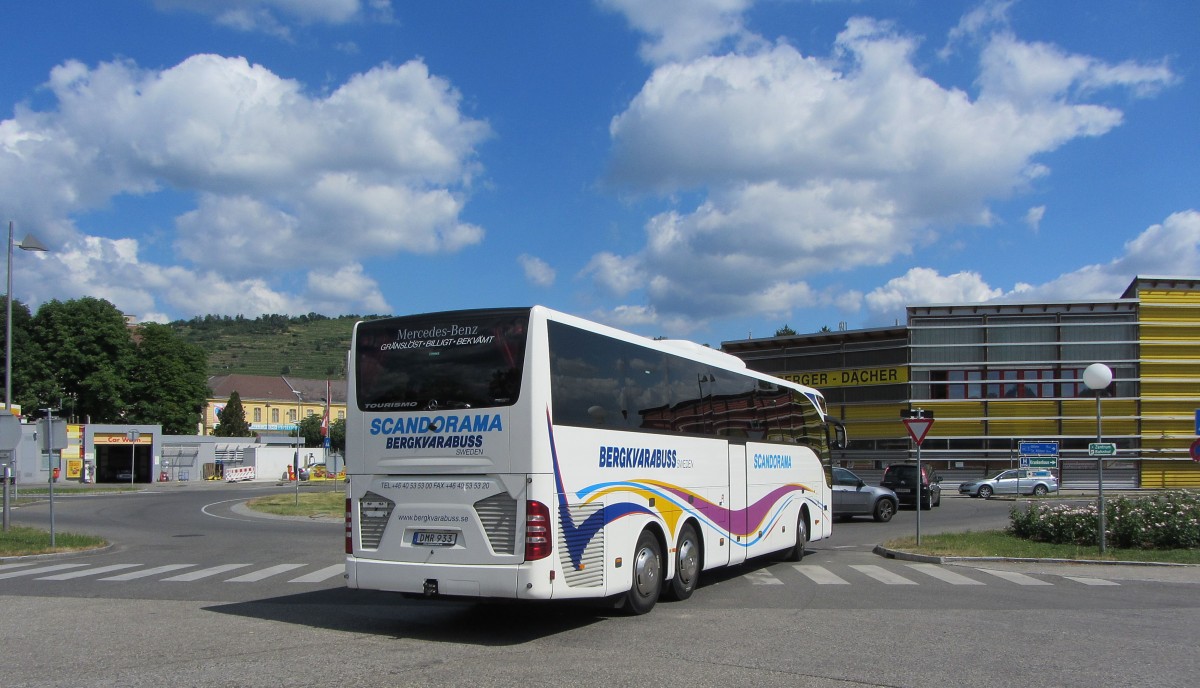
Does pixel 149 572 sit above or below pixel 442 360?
below

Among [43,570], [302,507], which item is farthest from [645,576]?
[302,507]

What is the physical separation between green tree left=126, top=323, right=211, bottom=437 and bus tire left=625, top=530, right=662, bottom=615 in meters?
73.0

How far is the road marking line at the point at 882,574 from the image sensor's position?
1380cm

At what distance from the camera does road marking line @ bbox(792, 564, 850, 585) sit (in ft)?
45.5

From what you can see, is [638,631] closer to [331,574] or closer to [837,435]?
[331,574]

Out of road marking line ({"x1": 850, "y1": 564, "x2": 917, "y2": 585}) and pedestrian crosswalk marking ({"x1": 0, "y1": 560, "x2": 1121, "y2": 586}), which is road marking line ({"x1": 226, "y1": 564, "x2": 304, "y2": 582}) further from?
road marking line ({"x1": 850, "y1": 564, "x2": 917, "y2": 585})

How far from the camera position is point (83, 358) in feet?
233

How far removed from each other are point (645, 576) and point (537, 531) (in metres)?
2.30

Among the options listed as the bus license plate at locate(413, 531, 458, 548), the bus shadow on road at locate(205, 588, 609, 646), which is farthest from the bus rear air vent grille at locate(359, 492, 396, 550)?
the bus shadow on road at locate(205, 588, 609, 646)

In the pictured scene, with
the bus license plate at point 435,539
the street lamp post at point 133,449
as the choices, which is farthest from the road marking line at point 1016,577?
the street lamp post at point 133,449

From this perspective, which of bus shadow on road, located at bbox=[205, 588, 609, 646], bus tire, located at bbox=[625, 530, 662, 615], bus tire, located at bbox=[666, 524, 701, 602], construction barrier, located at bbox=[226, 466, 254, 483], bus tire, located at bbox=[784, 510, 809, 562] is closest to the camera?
bus shadow on road, located at bbox=[205, 588, 609, 646]

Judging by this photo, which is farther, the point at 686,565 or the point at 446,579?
the point at 686,565

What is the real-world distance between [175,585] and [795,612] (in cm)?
917

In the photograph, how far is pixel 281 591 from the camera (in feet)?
43.2
